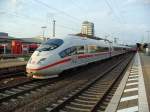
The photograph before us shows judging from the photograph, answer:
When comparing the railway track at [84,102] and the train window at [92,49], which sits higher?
the train window at [92,49]

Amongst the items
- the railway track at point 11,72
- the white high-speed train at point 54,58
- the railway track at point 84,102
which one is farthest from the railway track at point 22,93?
the railway track at point 11,72

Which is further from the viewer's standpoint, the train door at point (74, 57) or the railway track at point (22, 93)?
the train door at point (74, 57)

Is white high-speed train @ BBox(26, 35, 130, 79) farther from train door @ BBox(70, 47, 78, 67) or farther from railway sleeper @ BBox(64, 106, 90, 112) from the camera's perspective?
railway sleeper @ BBox(64, 106, 90, 112)

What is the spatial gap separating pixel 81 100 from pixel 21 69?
12.0 m

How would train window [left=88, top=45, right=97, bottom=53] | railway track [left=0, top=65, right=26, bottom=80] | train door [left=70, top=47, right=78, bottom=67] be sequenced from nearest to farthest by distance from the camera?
railway track [left=0, top=65, right=26, bottom=80], train door [left=70, top=47, right=78, bottom=67], train window [left=88, top=45, right=97, bottom=53]

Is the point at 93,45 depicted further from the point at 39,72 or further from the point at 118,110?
the point at 118,110

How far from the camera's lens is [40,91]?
12945 mm

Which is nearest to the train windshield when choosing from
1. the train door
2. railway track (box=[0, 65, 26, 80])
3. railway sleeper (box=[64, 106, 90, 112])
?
the train door

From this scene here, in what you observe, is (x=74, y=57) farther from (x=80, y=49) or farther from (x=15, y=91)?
(x=15, y=91)

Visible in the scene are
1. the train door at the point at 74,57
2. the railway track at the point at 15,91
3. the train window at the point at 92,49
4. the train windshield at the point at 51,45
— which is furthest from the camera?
the train window at the point at 92,49

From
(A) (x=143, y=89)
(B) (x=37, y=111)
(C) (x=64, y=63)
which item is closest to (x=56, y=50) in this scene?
(C) (x=64, y=63)

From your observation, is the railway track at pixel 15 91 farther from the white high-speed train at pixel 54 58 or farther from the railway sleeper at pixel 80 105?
the railway sleeper at pixel 80 105

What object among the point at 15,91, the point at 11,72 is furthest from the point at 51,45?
the point at 15,91

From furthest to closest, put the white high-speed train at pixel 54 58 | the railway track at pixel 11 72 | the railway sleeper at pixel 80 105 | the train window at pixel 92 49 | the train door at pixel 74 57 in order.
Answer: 1. the train window at pixel 92 49
2. the train door at pixel 74 57
3. the railway track at pixel 11 72
4. the white high-speed train at pixel 54 58
5. the railway sleeper at pixel 80 105
